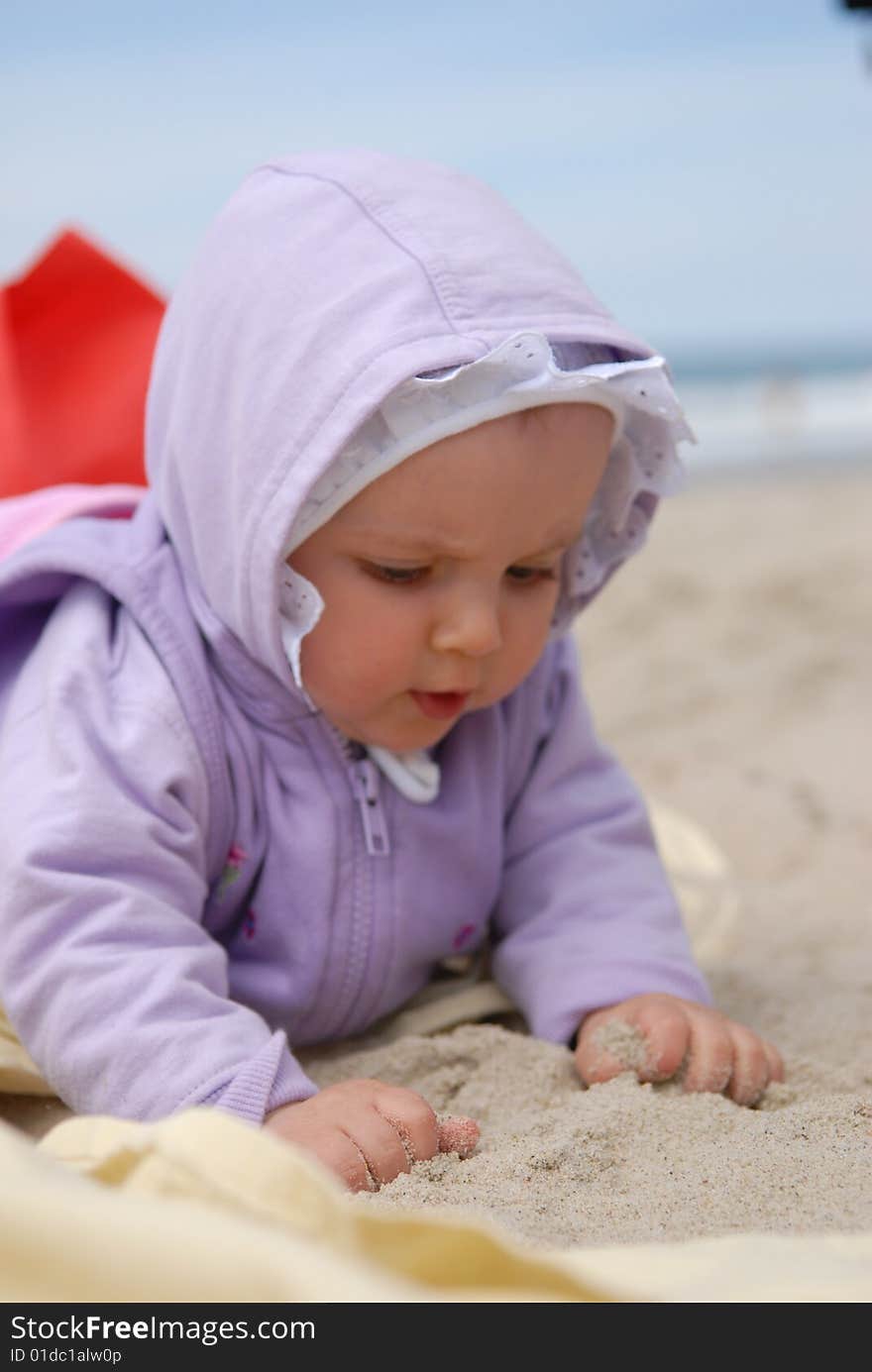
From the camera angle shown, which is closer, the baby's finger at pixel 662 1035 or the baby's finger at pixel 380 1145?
the baby's finger at pixel 380 1145

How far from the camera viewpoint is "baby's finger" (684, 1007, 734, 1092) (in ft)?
4.95

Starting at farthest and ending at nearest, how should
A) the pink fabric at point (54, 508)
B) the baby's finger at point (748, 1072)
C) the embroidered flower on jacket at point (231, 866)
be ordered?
the pink fabric at point (54, 508), the embroidered flower on jacket at point (231, 866), the baby's finger at point (748, 1072)

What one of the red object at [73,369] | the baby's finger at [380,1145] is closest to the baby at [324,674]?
the baby's finger at [380,1145]

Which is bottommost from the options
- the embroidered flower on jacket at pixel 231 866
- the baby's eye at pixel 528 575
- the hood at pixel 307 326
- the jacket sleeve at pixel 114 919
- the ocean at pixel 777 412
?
the ocean at pixel 777 412

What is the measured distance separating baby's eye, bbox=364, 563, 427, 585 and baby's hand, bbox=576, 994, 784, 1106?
500mm

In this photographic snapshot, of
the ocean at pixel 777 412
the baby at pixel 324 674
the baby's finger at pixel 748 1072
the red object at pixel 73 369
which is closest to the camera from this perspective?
the baby at pixel 324 674

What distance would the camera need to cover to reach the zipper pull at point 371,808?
5.49ft

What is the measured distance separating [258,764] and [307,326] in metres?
0.46

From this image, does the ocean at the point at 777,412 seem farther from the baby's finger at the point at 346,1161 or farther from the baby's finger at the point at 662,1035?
the baby's finger at the point at 346,1161

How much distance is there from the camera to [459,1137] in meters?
1.31

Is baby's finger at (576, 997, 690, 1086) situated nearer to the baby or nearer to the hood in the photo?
the baby

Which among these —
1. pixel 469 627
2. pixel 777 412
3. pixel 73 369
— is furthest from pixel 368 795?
pixel 777 412

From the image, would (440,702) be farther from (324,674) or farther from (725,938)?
(725,938)
